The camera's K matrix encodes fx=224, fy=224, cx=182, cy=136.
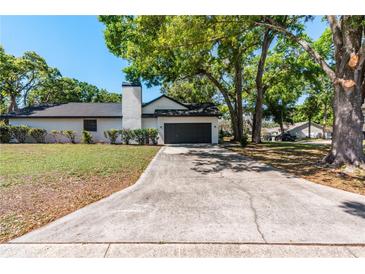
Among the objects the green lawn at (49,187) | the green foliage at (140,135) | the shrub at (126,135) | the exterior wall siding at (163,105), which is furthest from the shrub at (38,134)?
the green lawn at (49,187)

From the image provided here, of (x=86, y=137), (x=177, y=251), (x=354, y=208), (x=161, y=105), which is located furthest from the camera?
(x=161, y=105)

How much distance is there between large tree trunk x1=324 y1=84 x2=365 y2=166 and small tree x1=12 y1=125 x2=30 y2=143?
21326 mm

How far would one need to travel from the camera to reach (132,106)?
20.3m

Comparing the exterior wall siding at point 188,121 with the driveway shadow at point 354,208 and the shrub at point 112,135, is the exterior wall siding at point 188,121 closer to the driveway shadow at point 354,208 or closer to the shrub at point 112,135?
the shrub at point 112,135

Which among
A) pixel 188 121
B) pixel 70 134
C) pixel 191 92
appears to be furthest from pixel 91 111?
pixel 191 92

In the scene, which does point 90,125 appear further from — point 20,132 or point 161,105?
point 161,105

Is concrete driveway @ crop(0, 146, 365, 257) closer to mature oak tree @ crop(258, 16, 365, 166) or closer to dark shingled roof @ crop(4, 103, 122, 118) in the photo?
mature oak tree @ crop(258, 16, 365, 166)

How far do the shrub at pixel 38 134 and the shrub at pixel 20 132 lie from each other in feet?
1.30

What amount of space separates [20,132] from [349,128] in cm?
2196

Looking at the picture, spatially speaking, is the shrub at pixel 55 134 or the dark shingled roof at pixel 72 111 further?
the dark shingled roof at pixel 72 111

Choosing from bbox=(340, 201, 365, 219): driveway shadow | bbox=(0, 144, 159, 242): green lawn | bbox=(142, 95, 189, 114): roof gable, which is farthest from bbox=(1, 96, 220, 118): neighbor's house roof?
bbox=(340, 201, 365, 219): driveway shadow

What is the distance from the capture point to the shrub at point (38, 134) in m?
18.7

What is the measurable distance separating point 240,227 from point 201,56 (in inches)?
499

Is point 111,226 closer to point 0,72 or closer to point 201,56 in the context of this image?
point 201,56
